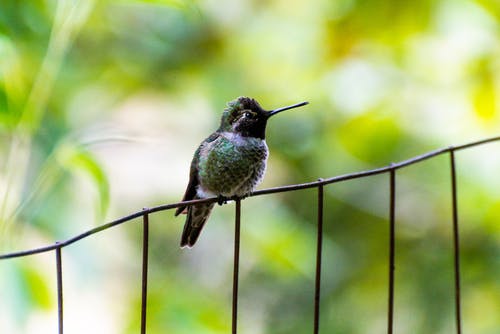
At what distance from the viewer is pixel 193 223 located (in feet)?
4.44

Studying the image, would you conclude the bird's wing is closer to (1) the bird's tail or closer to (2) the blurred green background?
(1) the bird's tail

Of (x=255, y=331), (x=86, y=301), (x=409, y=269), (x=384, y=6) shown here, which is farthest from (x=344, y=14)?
(x=86, y=301)

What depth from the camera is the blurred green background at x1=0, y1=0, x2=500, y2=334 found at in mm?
2064

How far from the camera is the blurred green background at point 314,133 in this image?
81.3 inches

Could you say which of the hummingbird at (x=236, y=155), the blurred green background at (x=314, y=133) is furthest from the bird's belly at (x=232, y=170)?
the blurred green background at (x=314, y=133)

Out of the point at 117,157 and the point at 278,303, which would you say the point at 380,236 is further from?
the point at 117,157

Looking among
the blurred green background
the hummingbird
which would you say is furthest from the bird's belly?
the blurred green background

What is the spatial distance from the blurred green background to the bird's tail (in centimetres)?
60

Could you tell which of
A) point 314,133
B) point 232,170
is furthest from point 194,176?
point 314,133

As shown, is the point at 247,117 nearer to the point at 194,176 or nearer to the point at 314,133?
the point at 194,176

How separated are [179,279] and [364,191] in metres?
0.58

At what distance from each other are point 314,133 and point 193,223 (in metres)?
0.94

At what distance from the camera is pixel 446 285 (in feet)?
7.36

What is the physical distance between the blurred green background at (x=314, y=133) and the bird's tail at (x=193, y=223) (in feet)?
1.98
